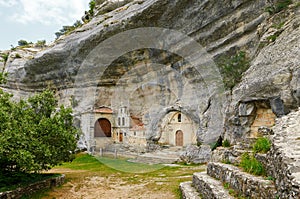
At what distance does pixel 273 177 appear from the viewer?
4.91 meters

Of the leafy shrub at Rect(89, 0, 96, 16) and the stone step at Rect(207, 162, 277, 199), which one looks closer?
the stone step at Rect(207, 162, 277, 199)

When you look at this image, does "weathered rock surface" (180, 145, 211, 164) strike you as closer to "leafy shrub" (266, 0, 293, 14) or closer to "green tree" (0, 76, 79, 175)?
"green tree" (0, 76, 79, 175)

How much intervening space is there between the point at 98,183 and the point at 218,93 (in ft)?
41.2

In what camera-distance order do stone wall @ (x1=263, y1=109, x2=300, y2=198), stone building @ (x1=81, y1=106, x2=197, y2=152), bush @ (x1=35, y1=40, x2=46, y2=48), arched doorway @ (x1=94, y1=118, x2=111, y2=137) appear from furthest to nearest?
1. bush @ (x1=35, y1=40, x2=46, y2=48)
2. arched doorway @ (x1=94, y1=118, x2=111, y2=137)
3. stone building @ (x1=81, y1=106, x2=197, y2=152)
4. stone wall @ (x1=263, y1=109, x2=300, y2=198)

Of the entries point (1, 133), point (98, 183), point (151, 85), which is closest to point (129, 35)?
point (151, 85)

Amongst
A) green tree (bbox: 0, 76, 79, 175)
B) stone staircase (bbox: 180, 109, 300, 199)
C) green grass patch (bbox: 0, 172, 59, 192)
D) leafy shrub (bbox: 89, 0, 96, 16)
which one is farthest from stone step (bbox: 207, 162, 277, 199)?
leafy shrub (bbox: 89, 0, 96, 16)

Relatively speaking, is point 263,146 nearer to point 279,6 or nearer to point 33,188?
point 33,188

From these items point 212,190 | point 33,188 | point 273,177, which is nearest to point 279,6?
point 212,190

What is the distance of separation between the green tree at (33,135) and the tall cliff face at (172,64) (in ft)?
31.5

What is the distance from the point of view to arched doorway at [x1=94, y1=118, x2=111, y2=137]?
34.3 meters

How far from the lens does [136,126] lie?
33562 millimetres

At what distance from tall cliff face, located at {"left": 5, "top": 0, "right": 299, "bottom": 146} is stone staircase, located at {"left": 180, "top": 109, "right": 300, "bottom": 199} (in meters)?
5.46

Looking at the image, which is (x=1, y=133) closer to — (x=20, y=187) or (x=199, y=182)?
(x=20, y=187)

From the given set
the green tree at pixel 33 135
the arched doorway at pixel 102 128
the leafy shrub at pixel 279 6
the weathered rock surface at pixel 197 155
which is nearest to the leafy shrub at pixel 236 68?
the leafy shrub at pixel 279 6
